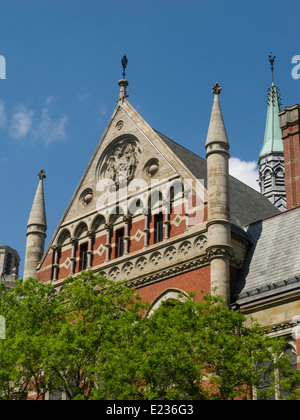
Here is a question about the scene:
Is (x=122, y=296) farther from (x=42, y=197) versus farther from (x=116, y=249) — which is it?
(x=42, y=197)

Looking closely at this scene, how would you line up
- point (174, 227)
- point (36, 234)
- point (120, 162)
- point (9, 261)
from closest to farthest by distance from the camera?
point (174, 227)
point (120, 162)
point (36, 234)
point (9, 261)

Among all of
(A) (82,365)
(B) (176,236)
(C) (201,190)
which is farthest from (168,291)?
(A) (82,365)

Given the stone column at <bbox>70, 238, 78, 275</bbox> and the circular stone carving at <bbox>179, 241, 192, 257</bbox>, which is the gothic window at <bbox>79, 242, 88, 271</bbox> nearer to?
the stone column at <bbox>70, 238, 78, 275</bbox>

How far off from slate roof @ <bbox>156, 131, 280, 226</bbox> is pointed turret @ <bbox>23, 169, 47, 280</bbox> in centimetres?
807

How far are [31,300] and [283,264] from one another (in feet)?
35.3

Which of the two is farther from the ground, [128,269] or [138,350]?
[128,269]

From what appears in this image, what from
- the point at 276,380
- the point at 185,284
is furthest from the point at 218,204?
the point at 276,380

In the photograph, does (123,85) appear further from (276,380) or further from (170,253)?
(276,380)

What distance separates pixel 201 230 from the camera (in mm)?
36500

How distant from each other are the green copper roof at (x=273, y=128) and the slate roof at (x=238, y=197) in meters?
15.1

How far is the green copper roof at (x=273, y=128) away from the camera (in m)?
62.7

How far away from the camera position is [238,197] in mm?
43938

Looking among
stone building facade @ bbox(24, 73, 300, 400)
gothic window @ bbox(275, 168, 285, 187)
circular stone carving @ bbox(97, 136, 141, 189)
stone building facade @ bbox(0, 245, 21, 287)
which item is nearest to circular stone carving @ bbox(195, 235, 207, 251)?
stone building facade @ bbox(24, 73, 300, 400)

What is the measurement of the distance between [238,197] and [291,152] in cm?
385
